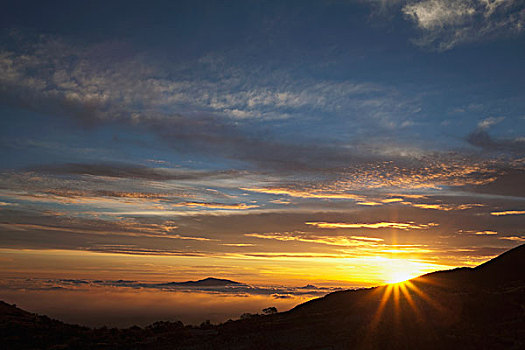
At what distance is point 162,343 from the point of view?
3300 centimetres

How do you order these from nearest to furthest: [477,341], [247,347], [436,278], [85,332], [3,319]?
[477,341] → [247,347] → [85,332] → [3,319] → [436,278]

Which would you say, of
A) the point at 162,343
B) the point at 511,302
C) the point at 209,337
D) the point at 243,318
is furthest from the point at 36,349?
the point at 511,302

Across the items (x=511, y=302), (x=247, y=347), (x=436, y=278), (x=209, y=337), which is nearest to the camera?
(x=247, y=347)

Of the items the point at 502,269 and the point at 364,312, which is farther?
the point at 502,269

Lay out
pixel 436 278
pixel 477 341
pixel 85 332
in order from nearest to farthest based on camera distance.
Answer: pixel 477 341, pixel 85 332, pixel 436 278

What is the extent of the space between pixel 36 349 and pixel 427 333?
3345 centimetres

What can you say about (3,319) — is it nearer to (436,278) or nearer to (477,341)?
(477,341)

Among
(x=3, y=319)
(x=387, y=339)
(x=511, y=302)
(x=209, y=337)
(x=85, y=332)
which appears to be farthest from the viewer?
(x=3, y=319)

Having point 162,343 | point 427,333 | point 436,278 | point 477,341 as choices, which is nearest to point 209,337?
point 162,343

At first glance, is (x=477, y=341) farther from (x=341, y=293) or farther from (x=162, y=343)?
(x=341, y=293)

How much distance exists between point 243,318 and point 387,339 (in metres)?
28.1

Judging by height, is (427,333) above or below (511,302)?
below

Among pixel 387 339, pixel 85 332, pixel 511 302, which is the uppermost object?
pixel 511 302

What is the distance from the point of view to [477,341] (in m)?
23.1
